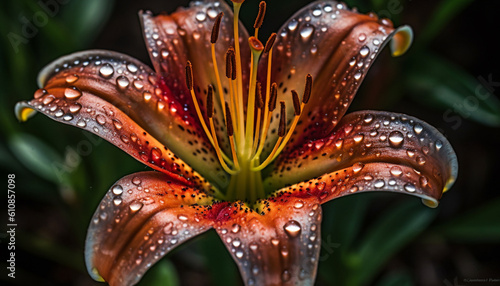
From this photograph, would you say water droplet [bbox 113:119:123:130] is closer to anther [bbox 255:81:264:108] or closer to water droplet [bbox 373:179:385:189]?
anther [bbox 255:81:264:108]

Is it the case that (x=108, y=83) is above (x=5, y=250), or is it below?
above

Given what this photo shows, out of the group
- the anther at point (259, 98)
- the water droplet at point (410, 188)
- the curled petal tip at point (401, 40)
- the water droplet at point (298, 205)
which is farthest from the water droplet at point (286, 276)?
the curled petal tip at point (401, 40)

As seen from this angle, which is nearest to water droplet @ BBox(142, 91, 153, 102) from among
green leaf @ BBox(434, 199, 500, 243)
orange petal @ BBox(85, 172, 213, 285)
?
orange petal @ BBox(85, 172, 213, 285)

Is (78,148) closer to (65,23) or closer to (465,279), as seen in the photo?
(65,23)

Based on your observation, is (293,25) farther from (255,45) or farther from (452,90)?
(452,90)

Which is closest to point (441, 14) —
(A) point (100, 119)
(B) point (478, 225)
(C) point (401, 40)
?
(C) point (401, 40)

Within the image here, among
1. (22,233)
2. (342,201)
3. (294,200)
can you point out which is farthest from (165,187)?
(22,233)
